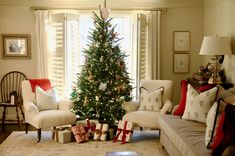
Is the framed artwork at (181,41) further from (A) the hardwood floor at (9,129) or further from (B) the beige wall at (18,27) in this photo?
(A) the hardwood floor at (9,129)

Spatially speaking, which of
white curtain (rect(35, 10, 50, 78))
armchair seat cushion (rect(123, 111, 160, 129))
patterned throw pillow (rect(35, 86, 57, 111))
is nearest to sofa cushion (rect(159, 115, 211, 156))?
armchair seat cushion (rect(123, 111, 160, 129))


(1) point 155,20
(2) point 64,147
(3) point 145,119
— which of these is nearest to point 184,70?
(1) point 155,20

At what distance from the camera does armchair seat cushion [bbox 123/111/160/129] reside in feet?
17.5

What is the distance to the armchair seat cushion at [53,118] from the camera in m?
5.32

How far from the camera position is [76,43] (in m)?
6.84

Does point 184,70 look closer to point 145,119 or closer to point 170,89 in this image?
point 170,89

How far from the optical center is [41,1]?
22.2 feet

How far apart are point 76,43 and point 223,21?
2.89m

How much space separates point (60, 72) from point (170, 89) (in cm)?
231

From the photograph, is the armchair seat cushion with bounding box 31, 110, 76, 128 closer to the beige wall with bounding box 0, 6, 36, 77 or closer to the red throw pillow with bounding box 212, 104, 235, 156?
the beige wall with bounding box 0, 6, 36, 77

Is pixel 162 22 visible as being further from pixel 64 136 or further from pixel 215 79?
pixel 64 136

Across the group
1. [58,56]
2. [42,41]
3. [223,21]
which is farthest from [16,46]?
[223,21]

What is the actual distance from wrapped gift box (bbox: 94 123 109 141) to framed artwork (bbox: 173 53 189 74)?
7.66ft

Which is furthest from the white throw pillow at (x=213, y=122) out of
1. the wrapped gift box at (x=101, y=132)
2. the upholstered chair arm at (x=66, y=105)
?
the upholstered chair arm at (x=66, y=105)
